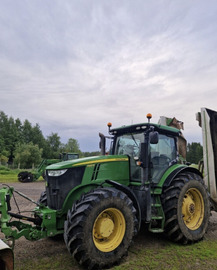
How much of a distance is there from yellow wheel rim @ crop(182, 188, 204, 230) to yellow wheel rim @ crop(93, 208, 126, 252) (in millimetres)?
1731

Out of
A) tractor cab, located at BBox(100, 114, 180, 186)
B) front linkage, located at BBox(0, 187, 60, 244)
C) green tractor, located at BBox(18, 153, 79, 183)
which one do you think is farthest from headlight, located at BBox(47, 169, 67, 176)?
green tractor, located at BBox(18, 153, 79, 183)

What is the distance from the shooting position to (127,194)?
4.47 meters

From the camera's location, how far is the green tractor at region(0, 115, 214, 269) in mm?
3676

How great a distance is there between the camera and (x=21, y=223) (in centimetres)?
402

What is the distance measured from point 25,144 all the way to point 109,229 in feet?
189

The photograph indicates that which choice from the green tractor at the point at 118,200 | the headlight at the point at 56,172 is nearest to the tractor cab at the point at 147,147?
the green tractor at the point at 118,200

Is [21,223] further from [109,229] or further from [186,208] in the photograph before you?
[186,208]

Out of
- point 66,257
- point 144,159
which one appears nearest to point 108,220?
point 66,257

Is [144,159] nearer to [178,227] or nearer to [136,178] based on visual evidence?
[136,178]

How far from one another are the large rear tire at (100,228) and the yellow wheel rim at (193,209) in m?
1.49

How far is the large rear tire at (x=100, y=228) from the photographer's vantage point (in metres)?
3.55

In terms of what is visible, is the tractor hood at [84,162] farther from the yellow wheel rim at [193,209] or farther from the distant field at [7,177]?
the distant field at [7,177]

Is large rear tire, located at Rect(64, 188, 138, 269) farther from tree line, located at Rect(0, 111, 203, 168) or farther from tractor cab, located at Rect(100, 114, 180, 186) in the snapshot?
tree line, located at Rect(0, 111, 203, 168)

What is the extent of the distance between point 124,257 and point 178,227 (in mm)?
1272
